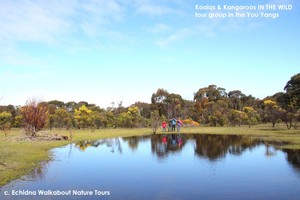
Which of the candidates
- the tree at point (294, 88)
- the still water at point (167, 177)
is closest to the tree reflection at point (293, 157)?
the still water at point (167, 177)

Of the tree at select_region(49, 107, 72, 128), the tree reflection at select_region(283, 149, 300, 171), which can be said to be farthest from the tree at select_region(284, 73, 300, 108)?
the tree at select_region(49, 107, 72, 128)

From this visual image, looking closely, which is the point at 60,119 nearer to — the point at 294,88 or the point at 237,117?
the point at 237,117

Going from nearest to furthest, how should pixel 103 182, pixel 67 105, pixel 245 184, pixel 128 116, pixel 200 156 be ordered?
1. pixel 245 184
2. pixel 103 182
3. pixel 200 156
4. pixel 128 116
5. pixel 67 105

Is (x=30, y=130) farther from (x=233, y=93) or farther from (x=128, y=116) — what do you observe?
(x=233, y=93)

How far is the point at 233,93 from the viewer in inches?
4011

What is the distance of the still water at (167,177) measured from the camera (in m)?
13.7

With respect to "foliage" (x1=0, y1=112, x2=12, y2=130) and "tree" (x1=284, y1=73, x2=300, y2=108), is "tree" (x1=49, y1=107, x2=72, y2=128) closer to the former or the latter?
"foliage" (x1=0, y1=112, x2=12, y2=130)

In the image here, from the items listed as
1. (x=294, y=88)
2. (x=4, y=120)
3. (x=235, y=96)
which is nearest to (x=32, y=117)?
(x=4, y=120)

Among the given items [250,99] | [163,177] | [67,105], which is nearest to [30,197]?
[163,177]

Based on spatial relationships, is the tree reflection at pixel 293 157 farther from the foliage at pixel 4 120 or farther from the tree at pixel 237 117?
the foliage at pixel 4 120

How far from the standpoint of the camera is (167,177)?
17.0 m

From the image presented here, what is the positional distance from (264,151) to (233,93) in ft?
254

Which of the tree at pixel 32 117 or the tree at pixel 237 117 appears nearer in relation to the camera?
the tree at pixel 32 117

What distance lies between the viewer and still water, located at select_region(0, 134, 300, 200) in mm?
13702
